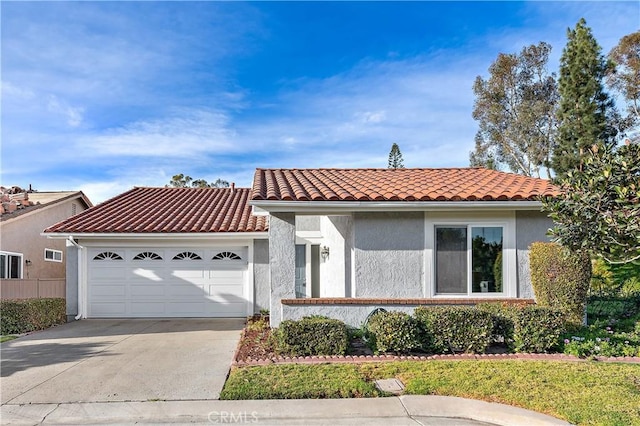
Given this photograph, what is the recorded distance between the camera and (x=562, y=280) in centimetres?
999

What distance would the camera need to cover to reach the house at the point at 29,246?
1423 cm

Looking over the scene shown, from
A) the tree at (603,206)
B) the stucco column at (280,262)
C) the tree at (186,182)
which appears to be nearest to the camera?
the tree at (603,206)

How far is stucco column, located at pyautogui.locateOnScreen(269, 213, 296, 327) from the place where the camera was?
10.6 metres

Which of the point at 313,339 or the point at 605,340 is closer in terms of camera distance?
the point at 313,339

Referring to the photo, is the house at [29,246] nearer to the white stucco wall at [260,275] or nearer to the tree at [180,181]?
the white stucco wall at [260,275]

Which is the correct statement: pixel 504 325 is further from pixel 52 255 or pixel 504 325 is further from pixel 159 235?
pixel 52 255

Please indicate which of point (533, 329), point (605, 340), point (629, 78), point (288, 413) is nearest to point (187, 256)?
point (288, 413)

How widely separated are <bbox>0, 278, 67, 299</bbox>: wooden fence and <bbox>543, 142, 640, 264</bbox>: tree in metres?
14.4

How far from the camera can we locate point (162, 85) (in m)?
15.3

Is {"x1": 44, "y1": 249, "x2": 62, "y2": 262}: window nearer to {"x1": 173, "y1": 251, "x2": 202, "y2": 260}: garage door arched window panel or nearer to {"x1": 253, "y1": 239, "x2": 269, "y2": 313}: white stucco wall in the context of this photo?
{"x1": 173, "y1": 251, "x2": 202, "y2": 260}: garage door arched window panel

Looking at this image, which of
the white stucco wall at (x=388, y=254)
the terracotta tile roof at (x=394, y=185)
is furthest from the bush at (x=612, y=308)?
the white stucco wall at (x=388, y=254)

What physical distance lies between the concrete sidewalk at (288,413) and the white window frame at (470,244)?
14.7 feet

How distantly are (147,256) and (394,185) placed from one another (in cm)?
830

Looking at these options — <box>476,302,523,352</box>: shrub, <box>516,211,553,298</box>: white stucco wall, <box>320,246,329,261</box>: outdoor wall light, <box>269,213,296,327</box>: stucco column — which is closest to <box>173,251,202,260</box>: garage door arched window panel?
<box>320,246,329,261</box>: outdoor wall light
